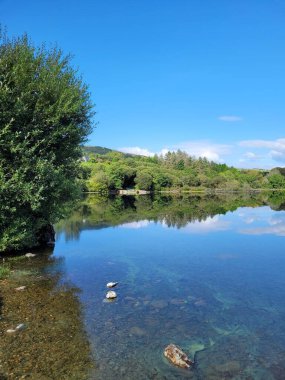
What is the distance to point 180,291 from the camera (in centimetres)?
1881

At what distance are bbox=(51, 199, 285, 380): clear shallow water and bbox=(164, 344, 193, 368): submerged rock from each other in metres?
0.21

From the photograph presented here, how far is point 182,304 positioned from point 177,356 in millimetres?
5673

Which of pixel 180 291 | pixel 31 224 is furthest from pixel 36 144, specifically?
pixel 180 291

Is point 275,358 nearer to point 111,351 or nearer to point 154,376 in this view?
point 154,376

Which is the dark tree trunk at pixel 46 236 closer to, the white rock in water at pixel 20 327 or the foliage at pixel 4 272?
the foliage at pixel 4 272

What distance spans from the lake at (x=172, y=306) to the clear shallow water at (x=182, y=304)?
4 cm

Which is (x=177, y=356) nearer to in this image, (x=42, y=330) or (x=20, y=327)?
(x=42, y=330)

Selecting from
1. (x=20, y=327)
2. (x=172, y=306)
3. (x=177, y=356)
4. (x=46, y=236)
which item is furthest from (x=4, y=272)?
(x=177, y=356)

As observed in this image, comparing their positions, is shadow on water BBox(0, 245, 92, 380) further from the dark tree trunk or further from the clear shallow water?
the dark tree trunk

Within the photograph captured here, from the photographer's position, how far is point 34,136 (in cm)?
2594

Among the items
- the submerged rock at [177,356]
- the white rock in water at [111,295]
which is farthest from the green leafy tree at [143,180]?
the submerged rock at [177,356]

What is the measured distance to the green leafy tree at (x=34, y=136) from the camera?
24.1 m

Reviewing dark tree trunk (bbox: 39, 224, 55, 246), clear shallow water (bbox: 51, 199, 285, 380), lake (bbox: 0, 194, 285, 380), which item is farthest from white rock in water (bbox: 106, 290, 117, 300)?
dark tree trunk (bbox: 39, 224, 55, 246)

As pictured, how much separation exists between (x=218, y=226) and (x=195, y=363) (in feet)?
129
